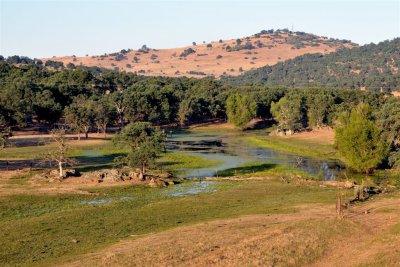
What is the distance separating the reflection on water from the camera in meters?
101

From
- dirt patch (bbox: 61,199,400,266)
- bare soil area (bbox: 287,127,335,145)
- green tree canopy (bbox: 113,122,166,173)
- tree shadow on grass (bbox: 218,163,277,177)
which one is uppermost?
green tree canopy (bbox: 113,122,166,173)

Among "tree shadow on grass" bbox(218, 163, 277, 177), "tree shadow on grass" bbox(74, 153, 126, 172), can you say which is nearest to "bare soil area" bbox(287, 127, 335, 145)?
"tree shadow on grass" bbox(218, 163, 277, 177)

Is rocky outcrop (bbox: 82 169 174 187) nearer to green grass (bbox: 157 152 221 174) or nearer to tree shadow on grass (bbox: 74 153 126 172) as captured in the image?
tree shadow on grass (bbox: 74 153 126 172)

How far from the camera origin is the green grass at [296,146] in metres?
125

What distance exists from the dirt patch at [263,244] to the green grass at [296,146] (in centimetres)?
7317

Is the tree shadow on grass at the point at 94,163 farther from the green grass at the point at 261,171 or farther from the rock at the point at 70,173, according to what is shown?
the green grass at the point at 261,171

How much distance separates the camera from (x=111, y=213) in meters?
60.7

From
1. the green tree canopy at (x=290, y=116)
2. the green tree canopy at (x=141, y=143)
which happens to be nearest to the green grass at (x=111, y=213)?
the green tree canopy at (x=141, y=143)

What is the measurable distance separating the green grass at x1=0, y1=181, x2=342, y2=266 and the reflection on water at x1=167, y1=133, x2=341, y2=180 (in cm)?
2004

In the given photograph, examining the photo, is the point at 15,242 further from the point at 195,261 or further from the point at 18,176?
the point at 18,176

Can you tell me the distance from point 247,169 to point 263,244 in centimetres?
6291

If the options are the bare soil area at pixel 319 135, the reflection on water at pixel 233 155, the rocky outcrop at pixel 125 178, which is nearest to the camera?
the rocky outcrop at pixel 125 178

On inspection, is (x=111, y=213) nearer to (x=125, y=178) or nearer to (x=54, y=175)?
(x=125, y=178)

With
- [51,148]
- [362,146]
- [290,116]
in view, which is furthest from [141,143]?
[290,116]
